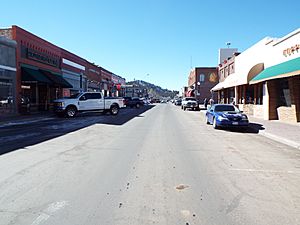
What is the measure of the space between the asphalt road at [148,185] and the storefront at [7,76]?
603 inches

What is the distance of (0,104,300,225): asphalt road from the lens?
4.42m

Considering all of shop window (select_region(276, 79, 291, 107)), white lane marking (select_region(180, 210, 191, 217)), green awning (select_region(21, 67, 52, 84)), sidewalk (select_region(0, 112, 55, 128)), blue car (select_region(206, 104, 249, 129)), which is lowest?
white lane marking (select_region(180, 210, 191, 217))

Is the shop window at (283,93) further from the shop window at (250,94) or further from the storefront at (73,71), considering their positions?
the storefront at (73,71)

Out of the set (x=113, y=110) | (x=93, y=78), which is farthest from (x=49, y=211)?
(x=93, y=78)

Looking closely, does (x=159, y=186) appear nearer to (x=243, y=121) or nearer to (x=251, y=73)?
(x=243, y=121)

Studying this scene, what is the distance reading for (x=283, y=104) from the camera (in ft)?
68.4

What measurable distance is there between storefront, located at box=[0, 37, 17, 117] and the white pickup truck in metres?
3.60

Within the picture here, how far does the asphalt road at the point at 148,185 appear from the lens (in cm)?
442

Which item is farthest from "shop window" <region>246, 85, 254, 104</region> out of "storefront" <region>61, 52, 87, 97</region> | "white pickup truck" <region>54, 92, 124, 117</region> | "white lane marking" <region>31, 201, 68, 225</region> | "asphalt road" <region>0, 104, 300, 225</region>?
"white lane marking" <region>31, 201, 68, 225</region>

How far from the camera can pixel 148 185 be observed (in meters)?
5.98

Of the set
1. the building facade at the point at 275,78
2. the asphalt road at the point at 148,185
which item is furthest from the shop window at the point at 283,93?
the asphalt road at the point at 148,185

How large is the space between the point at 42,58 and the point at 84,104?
27.0 feet

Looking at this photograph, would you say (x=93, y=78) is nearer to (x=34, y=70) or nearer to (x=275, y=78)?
(x=34, y=70)

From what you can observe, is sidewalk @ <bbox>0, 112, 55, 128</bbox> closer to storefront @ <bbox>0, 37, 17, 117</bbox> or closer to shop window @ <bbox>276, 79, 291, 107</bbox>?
storefront @ <bbox>0, 37, 17, 117</bbox>
